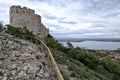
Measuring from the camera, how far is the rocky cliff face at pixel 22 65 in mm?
7432

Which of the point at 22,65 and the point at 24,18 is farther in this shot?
the point at 24,18

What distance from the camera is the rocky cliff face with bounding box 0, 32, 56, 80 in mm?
7432

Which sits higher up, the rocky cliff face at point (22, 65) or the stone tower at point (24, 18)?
the stone tower at point (24, 18)

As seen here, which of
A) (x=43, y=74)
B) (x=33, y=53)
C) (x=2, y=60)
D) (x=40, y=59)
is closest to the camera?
(x=43, y=74)

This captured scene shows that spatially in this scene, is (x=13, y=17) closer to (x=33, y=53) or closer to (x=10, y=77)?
(x=33, y=53)

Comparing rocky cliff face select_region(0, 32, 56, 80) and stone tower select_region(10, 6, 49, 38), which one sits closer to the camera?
rocky cliff face select_region(0, 32, 56, 80)

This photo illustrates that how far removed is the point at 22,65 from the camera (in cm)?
844

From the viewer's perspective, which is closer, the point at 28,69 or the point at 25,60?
the point at 28,69

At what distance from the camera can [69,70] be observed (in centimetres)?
1153

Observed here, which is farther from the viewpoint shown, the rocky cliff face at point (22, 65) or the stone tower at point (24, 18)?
the stone tower at point (24, 18)

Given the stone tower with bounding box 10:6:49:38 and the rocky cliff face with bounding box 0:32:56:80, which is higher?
the stone tower with bounding box 10:6:49:38

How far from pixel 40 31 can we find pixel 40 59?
42.2 feet

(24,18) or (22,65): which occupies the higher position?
(24,18)

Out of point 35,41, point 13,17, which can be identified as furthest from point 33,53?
point 13,17
